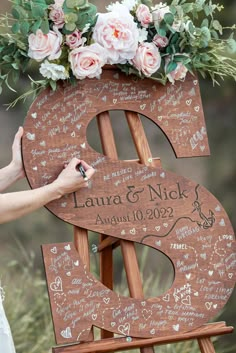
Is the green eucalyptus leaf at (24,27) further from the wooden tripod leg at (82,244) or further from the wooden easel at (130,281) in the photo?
the wooden tripod leg at (82,244)

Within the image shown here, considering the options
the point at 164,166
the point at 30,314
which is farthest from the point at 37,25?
the point at 164,166

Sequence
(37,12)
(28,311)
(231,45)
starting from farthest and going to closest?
(28,311)
(231,45)
(37,12)

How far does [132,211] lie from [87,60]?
1.99 feet

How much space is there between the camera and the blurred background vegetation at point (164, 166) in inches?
211

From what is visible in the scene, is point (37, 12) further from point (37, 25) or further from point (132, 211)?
point (132, 211)

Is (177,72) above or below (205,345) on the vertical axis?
above

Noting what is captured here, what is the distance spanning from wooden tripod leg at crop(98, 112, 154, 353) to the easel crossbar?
0.05 m

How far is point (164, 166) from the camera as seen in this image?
5.77 meters

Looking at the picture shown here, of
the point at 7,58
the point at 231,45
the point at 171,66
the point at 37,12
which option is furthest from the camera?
the point at 231,45

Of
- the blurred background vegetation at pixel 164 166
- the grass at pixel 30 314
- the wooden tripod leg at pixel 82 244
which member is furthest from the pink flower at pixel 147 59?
the blurred background vegetation at pixel 164 166

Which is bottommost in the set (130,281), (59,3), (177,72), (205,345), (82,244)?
(205,345)

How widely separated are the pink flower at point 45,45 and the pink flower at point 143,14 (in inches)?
13.3

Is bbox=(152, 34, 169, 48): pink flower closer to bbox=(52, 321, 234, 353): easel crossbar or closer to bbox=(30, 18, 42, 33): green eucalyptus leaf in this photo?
bbox=(30, 18, 42, 33): green eucalyptus leaf

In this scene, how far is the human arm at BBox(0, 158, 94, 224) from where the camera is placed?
2.88m
